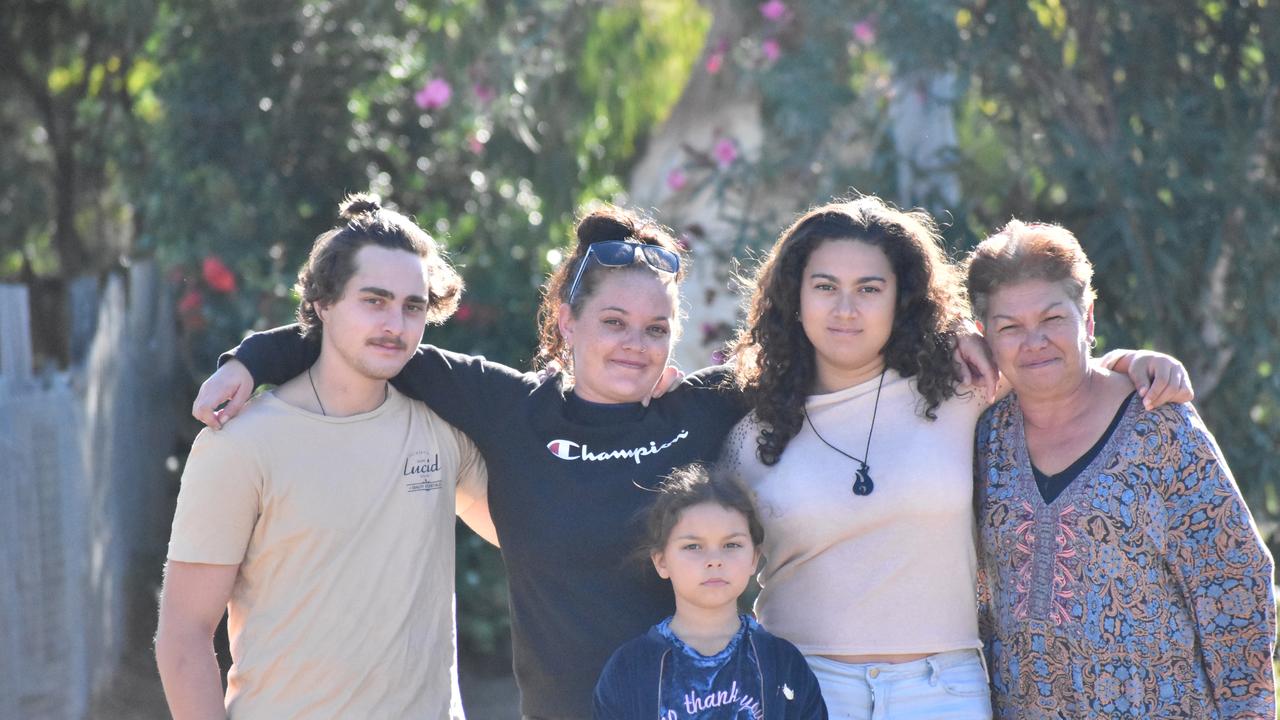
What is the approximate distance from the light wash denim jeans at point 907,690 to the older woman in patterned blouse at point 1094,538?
6.4 inches

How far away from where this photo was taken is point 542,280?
7543 millimetres

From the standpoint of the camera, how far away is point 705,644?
300 centimetres

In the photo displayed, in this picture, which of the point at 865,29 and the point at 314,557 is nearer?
the point at 314,557

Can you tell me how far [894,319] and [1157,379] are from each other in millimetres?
614

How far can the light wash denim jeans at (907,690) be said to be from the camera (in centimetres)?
299

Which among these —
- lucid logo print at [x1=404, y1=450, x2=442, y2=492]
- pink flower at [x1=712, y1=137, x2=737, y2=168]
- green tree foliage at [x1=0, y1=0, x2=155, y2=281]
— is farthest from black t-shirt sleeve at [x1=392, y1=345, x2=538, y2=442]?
green tree foliage at [x1=0, y1=0, x2=155, y2=281]

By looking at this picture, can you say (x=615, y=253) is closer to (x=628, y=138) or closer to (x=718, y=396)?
(x=718, y=396)

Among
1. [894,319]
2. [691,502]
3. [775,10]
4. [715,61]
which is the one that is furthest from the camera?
[715,61]

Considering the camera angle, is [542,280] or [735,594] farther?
[542,280]

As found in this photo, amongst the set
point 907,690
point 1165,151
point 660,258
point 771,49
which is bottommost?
point 907,690

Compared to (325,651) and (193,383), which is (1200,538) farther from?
(193,383)

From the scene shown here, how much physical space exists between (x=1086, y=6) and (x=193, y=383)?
5027 millimetres

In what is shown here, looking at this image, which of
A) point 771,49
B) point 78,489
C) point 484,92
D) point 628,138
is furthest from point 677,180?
point 78,489

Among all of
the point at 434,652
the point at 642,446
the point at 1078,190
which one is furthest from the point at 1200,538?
the point at 1078,190
